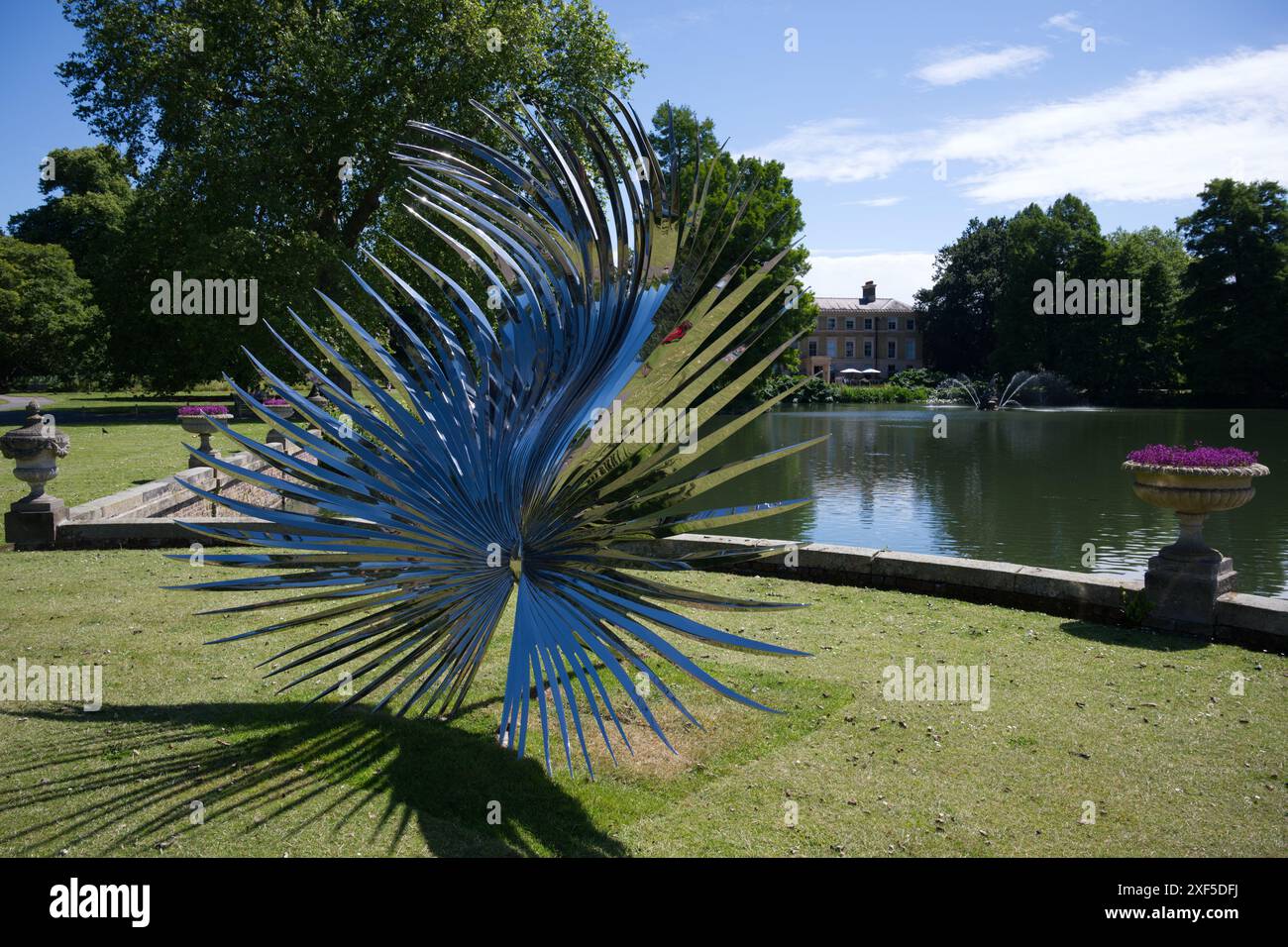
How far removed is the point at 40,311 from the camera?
55844 mm

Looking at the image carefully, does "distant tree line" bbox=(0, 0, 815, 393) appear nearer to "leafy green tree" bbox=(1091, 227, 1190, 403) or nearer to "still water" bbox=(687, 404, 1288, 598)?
"still water" bbox=(687, 404, 1288, 598)

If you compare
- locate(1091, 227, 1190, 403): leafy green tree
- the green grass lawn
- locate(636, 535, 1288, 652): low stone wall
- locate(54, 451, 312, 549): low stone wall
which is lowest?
the green grass lawn

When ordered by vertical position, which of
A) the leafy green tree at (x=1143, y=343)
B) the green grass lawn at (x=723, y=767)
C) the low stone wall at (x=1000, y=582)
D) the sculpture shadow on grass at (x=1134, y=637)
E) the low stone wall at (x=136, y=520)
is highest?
the leafy green tree at (x=1143, y=343)

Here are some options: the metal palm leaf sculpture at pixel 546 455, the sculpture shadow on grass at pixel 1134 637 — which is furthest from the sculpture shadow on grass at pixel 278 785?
the sculpture shadow on grass at pixel 1134 637

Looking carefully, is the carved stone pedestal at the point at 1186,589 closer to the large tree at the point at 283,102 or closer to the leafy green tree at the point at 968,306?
the large tree at the point at 283,102

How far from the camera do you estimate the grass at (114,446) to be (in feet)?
62.5

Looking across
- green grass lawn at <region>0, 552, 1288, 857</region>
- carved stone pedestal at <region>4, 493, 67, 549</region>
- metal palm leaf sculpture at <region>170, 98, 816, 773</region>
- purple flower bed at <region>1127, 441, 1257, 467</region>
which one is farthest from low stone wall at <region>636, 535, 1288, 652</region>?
carved stone pedestal at <region>4, 493, 67, 549</region>

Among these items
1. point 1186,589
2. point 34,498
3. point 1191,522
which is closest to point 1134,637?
point 1186,589

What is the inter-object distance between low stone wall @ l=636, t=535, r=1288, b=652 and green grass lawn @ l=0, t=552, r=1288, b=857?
37 centimetres

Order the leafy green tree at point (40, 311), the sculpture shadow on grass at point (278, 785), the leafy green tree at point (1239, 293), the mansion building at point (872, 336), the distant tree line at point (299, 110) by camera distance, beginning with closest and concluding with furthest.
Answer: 1. the sculpture shadow on grass at point (278, 785)
2. the distant tree line at point (299, 110)
3. the leafy green tree at point (40, 311)
4. the leafy green tree at point (1239, 293)
5. the mansion building at point (872, 336)

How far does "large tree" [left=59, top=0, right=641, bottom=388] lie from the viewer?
27000 mm

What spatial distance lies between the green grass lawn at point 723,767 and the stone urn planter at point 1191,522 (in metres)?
0.41

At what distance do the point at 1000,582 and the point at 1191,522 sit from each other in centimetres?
192

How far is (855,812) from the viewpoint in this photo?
220 inches
